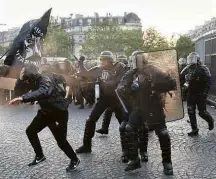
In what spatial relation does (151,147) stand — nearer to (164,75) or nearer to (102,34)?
(164,75)

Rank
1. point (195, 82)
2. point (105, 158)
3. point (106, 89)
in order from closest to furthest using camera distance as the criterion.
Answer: point (105, 158)
point (106, 89)
point (195, 82)

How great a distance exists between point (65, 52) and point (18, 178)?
59770mm

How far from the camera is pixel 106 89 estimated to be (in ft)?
24.1

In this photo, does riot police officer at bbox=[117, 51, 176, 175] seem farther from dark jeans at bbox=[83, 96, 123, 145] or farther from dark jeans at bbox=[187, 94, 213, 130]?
dark jeans at bbox=[187, 94, 213, 130]

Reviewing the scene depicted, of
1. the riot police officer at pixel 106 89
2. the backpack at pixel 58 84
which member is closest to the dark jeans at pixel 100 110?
the riot police officer at pixel 106 89

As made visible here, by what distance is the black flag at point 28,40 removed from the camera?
895cm

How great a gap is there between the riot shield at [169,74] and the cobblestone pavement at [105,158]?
774 millimetres

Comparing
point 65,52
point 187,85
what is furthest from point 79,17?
point 187,85

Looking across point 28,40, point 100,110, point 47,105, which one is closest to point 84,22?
point 28,40

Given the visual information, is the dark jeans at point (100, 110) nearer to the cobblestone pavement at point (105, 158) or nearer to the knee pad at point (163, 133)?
the cobblestone pavement at point (105, 158)

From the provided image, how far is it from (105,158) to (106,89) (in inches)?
43.8

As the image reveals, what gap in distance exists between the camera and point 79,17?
142m

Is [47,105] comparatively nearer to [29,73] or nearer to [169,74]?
[29,73]

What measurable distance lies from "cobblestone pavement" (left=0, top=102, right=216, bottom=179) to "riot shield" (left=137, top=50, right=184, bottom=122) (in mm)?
774
